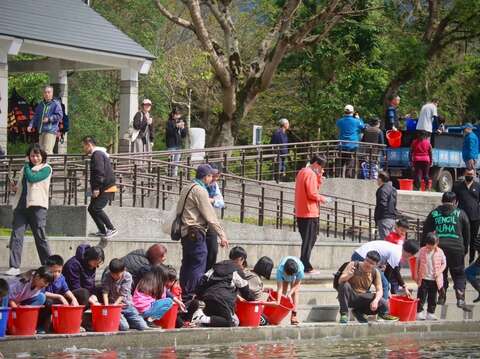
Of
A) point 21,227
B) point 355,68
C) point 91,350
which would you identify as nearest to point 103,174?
point 21,227

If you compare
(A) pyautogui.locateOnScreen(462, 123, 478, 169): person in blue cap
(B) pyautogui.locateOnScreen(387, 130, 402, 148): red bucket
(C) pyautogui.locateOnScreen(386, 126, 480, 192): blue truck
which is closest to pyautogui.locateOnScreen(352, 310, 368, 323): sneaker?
(A) pyautogui.locateOnScreen(462, 123, 478, 169): person in blue cap

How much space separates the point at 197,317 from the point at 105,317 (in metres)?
1.41

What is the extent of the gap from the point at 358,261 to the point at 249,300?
183 centimetres

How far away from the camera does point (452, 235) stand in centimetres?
1788

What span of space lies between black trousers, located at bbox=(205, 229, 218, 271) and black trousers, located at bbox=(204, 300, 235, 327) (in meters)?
1.40

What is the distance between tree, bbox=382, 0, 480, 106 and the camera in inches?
1512

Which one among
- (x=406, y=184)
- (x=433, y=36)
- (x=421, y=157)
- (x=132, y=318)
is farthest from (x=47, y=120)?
(x=433, y=36)

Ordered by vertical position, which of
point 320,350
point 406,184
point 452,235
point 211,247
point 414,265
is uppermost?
point 406,184

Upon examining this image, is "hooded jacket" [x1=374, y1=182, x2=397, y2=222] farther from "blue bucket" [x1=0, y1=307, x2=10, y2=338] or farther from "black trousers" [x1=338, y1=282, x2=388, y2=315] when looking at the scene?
"blue bucket" [x1=0, y1=307, x2=10, y2=338]

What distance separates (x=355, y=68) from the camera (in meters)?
42.4

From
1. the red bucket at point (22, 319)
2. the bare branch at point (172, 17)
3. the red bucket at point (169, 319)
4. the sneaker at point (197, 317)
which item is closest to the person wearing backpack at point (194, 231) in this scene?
the sneaker at point (197, 317)

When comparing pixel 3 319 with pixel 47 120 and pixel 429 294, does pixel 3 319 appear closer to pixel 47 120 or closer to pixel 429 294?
pixel 429 294

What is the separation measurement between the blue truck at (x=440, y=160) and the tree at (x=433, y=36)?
9065 mm

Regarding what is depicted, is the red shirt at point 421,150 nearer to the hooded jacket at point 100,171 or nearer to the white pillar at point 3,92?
the white pillar at point 3,92
